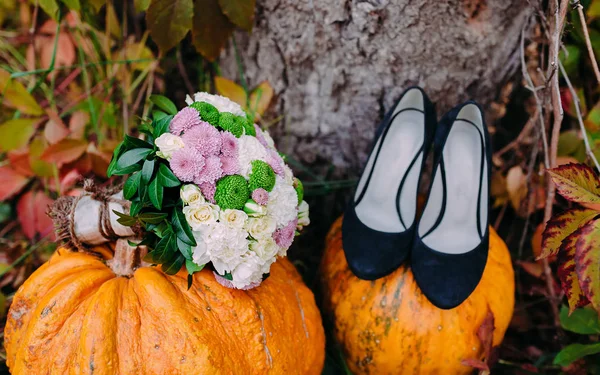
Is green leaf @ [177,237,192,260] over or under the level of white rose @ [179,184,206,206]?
under

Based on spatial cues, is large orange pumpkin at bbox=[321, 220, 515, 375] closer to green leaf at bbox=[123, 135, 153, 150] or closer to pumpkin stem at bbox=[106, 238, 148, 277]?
pumpkin stem at bbox=[106, 238, 148, 277]

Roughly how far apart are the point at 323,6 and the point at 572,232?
0.98 m

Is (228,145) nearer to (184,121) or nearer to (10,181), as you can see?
(184,121)

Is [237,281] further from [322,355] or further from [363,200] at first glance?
[363,200]

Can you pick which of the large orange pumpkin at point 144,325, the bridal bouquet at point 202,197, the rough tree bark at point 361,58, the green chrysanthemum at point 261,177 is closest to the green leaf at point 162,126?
the bridal bouquet at point 202,197

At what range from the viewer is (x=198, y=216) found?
3.72 feet

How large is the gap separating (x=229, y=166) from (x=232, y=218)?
134 mm

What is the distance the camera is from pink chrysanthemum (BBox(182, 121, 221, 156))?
1157mm

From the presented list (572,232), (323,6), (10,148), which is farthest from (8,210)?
(572,232)

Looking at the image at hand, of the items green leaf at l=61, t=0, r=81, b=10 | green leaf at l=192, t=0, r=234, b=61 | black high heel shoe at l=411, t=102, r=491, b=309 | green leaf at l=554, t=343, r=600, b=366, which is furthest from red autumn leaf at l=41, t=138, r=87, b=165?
green leaf at l=554, t=343, r=600, b=366

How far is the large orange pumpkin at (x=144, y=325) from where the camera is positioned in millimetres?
1123

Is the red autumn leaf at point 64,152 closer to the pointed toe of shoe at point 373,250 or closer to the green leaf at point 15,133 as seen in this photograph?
the green leaf at point 15,133

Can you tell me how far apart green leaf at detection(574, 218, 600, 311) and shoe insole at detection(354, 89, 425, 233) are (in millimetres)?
546

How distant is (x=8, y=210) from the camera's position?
207 centimetres
